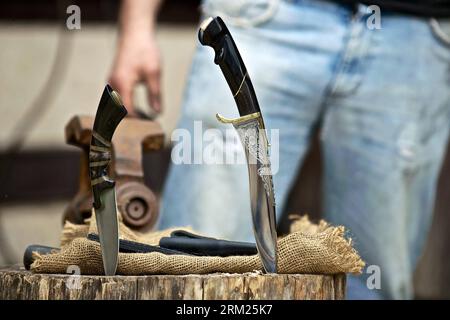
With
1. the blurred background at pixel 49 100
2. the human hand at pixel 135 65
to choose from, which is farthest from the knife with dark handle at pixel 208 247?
the blurred background at pixel 49 100

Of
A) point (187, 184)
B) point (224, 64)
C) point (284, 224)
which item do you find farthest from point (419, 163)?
point (224, 64)

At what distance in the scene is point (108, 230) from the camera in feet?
5.18

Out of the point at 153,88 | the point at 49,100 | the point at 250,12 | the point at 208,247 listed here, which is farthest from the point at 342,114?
the point at 49,100

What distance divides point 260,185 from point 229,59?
220 millimetres

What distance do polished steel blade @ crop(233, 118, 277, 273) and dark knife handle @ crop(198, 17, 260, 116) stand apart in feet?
0.11

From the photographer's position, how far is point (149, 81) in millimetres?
2383

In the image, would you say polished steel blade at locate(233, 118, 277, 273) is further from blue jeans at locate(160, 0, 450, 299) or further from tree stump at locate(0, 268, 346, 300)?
blue jeans at locate(160, 0, 450, 299)

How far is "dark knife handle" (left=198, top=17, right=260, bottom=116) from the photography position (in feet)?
4.92

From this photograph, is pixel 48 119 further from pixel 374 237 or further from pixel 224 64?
pixel 224 64

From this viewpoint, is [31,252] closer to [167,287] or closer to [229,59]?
[167,287]

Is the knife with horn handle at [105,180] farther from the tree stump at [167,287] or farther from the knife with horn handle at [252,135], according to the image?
the knife with horn handle at [252,135]

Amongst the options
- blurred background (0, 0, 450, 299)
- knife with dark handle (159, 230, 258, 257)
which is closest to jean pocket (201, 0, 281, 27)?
knife with dark handle (159, 230, 258, 257)

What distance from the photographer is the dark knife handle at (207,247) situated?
67.4 inches
